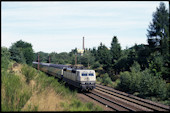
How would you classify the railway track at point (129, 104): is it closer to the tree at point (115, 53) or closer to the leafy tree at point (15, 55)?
the leafy tree at point (15, 55)

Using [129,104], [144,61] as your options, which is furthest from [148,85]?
[144,61]

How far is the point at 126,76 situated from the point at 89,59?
39.9 m

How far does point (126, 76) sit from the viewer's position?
27750 millimetres

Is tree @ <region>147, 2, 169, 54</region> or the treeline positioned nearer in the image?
the treeline

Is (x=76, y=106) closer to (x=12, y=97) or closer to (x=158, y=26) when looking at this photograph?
(x=12, y=97)

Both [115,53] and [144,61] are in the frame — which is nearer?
[144,61]

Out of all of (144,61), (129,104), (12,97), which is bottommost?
(129,104)

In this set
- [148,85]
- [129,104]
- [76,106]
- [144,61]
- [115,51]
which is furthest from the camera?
[115,51]

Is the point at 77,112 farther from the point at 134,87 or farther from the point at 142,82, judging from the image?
the point at 134,87

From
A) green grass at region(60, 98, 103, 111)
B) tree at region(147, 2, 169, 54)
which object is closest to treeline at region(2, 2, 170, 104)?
tree at region(147, 2, 169, 54)

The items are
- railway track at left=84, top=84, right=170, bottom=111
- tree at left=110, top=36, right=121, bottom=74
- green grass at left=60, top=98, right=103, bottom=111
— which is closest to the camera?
green grass at left=60, top=98, right=103, bottom=111

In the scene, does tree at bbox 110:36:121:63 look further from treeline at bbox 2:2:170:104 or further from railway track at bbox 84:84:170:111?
railway track at bbox 84:84:170:111

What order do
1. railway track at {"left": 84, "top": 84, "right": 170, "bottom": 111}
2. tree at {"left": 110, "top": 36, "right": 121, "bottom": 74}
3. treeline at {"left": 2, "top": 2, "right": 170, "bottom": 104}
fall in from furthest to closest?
tree at {"left": 110, "top": 36, "right": 121, "bottom": 74}
treeline at {"left": 2, "top": 2, "right": 170, "bottom": 104}
railway track at {"left": 84, "top": 84, "right": 170, "bottom": 111}

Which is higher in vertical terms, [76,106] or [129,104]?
[76,106]
